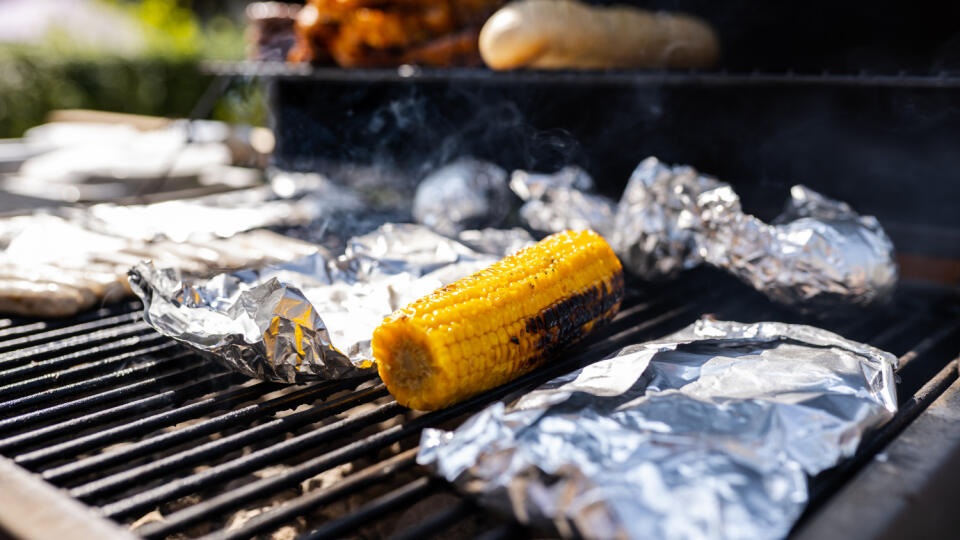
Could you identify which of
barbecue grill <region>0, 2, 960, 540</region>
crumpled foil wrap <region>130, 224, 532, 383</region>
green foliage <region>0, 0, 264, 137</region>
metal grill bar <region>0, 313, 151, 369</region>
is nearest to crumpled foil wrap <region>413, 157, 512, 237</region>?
barbecue grill <region>0, 2, 960, 540</region>

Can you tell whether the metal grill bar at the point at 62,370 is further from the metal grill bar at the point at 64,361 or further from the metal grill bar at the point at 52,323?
the metal grill bar at the point at 52,323

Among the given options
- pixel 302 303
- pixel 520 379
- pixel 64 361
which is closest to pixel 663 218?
pixel 520 379

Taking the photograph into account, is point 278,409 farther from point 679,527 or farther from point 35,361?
point 679,527

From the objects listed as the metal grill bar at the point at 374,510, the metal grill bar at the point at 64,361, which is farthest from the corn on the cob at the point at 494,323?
the metal grill bar at the point at 64,361

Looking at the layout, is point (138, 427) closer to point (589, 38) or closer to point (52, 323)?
point (52, 323)

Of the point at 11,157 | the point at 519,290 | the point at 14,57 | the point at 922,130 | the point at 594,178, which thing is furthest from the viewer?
the point at 14,57

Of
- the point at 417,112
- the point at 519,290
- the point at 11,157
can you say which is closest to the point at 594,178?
the point at 417,112
